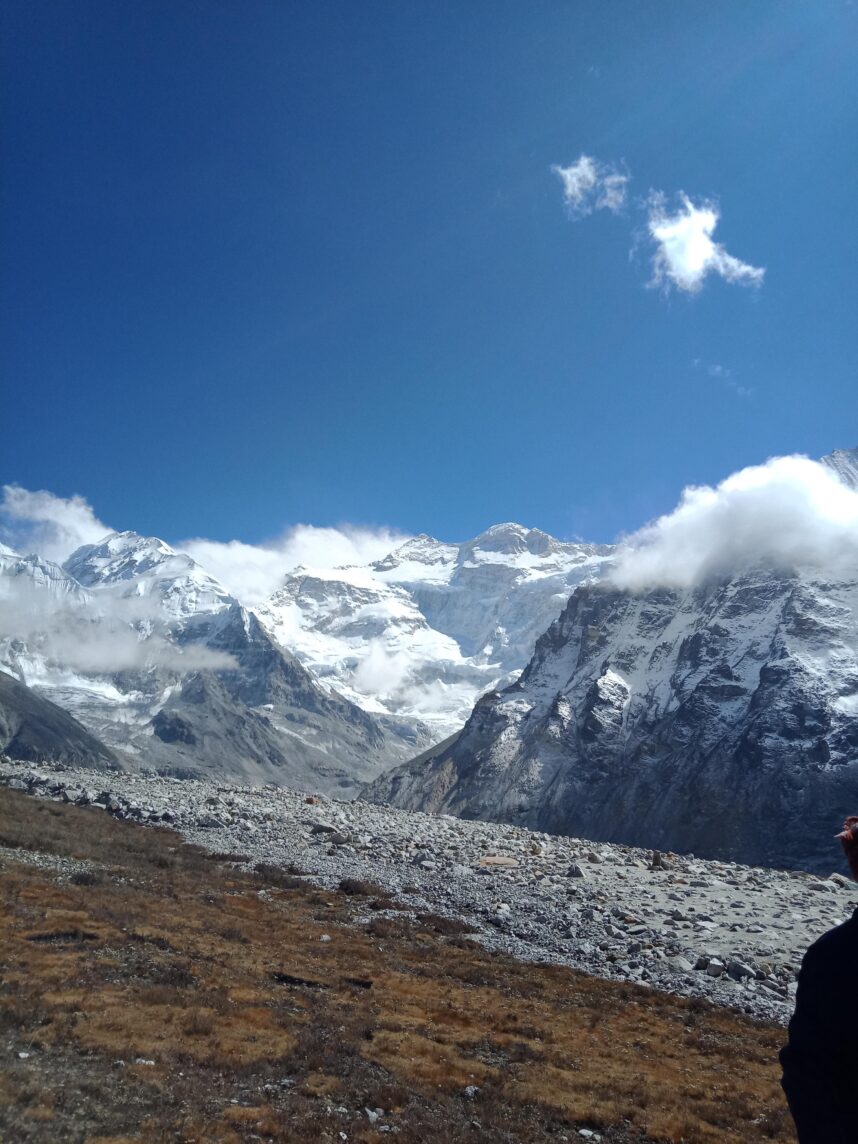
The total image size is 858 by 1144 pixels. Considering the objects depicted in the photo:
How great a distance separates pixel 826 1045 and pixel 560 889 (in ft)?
127

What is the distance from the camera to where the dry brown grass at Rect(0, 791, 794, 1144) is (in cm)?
1318

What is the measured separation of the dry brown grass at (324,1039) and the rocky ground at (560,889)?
11.6 feet

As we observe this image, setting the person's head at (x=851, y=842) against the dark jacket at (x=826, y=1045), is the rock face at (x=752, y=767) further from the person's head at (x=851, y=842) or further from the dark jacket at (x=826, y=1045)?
the dark jacket at (x=826, y=1045)

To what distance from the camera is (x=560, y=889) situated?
133 feet

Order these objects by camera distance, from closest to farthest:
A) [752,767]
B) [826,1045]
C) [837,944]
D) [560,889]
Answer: [826,1045]
[837,944]
[560,889]
[752,767]

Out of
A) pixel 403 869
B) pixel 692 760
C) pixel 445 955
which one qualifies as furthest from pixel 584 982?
pixel 692 760

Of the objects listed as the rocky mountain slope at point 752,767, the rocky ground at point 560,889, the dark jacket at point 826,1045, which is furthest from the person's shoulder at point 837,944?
the rocky mountain slope at point 752,767

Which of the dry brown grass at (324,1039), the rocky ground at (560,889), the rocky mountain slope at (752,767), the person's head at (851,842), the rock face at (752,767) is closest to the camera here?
the person's head at (851,842)

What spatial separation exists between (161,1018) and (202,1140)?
6.23 metres

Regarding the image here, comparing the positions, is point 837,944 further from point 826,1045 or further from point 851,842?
point 851,842

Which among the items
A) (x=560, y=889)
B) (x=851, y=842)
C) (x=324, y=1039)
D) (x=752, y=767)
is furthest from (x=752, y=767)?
(x=851, y=842)

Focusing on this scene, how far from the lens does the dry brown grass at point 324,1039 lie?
43.2ft

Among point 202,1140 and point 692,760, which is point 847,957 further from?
point 692,760

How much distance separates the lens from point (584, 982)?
2578 centimetres
